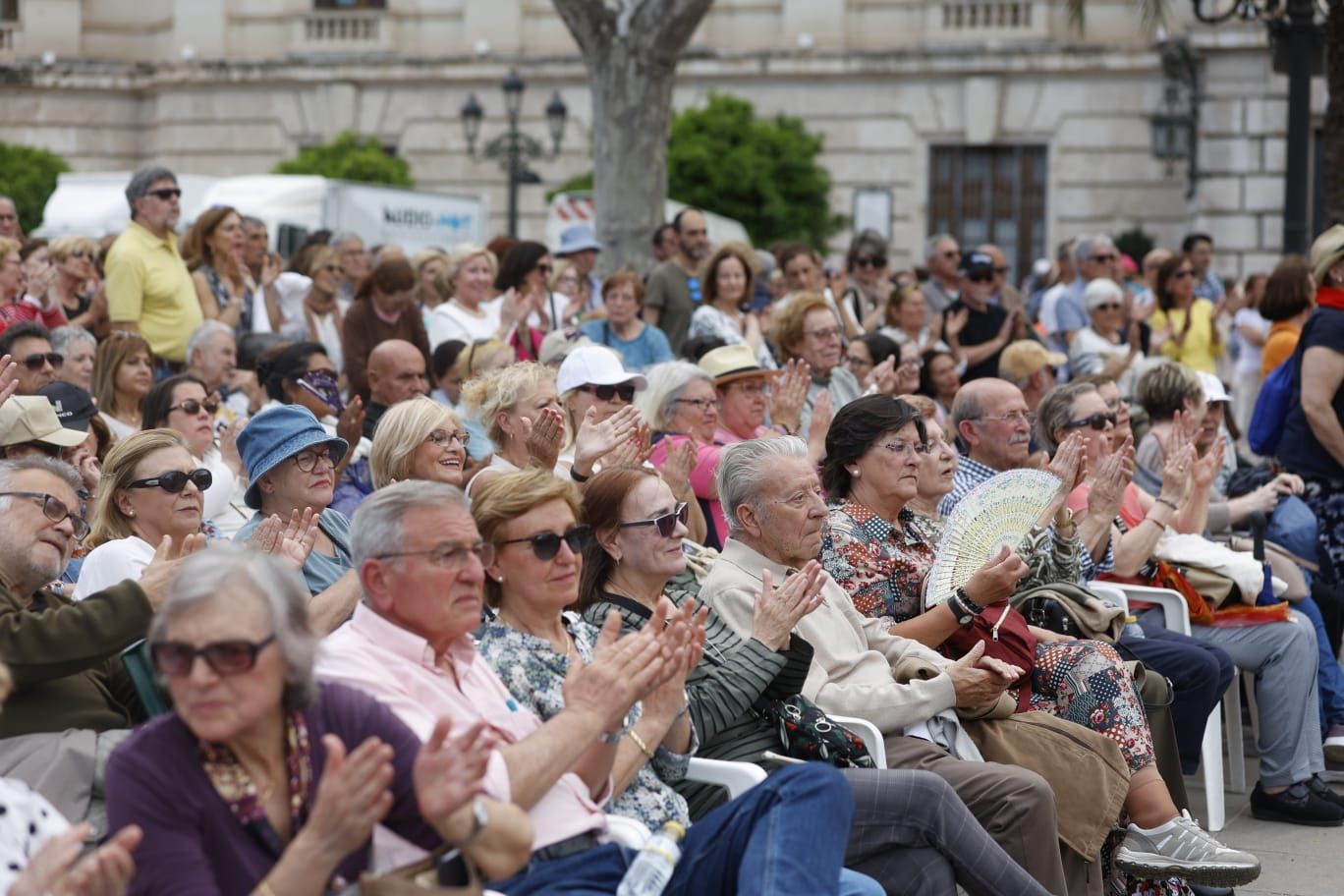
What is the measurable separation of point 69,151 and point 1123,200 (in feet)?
59.5

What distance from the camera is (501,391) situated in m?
7.22

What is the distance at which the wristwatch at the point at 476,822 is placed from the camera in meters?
3.71

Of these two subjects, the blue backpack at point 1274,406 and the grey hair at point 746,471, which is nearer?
the grey hair at point 746,471

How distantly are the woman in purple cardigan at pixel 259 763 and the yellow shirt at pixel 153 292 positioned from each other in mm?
6502

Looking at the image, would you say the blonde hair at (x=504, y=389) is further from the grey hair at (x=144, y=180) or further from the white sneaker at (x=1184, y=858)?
the grey hair at (x=144, y=180)

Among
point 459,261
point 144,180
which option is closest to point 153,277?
point 144,180

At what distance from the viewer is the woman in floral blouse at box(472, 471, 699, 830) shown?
4.59m

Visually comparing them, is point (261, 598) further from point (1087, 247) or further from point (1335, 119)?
point (1335, 119)

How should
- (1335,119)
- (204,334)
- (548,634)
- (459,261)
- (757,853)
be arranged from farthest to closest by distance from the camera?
(1335,119) < (459,261) < (204,334) < (548,634) < (757,853)

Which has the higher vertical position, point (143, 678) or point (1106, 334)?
point (1106, 334)

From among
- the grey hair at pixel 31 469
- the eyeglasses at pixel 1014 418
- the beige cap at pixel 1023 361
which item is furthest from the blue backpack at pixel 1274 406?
the grey hair at pixel 31 469

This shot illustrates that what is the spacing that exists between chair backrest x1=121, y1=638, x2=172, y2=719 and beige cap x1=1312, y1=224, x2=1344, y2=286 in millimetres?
6307

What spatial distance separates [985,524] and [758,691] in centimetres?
154

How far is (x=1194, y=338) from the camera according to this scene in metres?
14.3
